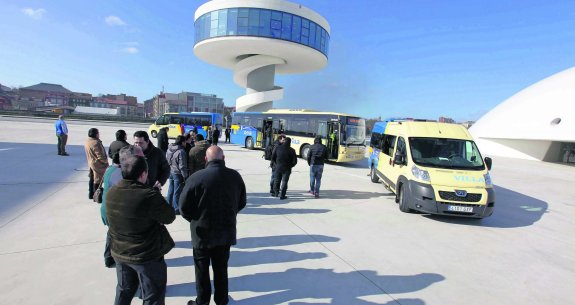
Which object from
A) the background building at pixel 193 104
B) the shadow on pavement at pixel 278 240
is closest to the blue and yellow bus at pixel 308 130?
the shadow on pavement at pixel 278 240

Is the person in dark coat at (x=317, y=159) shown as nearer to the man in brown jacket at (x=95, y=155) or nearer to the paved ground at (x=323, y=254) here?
the paved ground at (x=323, y=254)

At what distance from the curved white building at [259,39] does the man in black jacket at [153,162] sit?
31.9m

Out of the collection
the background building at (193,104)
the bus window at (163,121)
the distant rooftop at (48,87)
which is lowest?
the bus window at (163,121)

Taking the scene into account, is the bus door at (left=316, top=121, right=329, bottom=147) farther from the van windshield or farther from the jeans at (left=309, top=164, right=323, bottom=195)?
the van windshield

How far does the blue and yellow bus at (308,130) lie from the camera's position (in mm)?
15367

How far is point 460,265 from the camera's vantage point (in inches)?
183

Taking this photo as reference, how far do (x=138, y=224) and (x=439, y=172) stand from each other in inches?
255

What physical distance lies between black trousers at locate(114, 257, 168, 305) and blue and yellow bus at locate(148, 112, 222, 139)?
25786mm

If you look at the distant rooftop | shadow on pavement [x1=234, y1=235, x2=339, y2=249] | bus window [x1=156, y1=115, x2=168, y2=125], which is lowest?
shadow on pavement [x1=234, y1=235, x2=339, y2=249]

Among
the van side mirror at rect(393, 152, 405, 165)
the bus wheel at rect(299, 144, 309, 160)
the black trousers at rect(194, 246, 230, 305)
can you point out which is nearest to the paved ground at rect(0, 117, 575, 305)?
the black trousers at rect(194, 246, 230, 305)

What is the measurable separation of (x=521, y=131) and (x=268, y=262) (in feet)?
111

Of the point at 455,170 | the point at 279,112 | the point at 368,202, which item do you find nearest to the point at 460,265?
the point at 455,170

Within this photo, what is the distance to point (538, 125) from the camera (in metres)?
27.3

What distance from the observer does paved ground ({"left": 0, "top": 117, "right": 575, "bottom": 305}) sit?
3.58 metres
